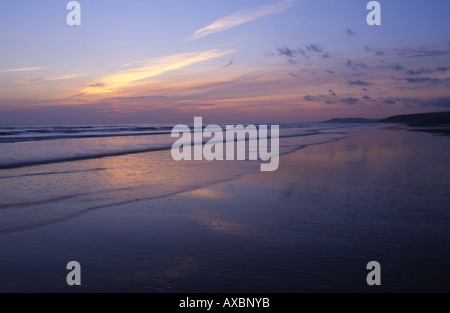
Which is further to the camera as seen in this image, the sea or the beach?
the sea

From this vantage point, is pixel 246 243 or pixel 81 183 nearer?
pixel 246 243

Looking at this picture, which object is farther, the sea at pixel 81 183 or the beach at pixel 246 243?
the sea at pixel 81 183

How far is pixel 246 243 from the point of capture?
17.1 ft

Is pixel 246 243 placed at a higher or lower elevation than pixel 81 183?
lower

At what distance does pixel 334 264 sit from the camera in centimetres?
441

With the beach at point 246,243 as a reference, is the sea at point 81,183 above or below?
above

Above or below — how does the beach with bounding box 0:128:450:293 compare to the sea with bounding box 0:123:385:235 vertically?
below

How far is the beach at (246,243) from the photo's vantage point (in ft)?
13.1

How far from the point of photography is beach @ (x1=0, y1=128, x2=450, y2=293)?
157 inches
